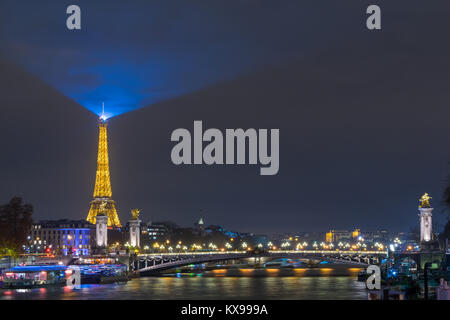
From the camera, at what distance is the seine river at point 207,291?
85500 millimetres

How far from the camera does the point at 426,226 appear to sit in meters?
127

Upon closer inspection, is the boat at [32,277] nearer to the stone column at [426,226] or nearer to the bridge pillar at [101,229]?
the bridge pillar at [101,229]

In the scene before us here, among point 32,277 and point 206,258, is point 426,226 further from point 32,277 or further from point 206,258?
point 32,277

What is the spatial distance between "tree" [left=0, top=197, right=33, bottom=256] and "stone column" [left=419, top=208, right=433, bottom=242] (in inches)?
2158

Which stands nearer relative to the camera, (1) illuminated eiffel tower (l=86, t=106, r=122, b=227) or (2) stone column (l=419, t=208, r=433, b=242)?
(2) stone column (l=419, t=208, r=433, b=242)

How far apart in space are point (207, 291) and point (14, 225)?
37.1 metres

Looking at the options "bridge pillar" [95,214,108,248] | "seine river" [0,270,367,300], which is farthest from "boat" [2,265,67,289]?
"bridge pillar" [95,214,108,248]

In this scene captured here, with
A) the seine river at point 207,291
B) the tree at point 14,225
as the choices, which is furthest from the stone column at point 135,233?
the seine river at point 207,291

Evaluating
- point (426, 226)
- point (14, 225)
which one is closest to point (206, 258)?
point (14, 225)

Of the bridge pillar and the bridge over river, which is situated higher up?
the bridge pillar

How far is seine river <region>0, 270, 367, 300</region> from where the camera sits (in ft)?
281

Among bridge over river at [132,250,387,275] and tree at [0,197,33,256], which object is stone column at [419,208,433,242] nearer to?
bridge over river at [132,250,387,275]

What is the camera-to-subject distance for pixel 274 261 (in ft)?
656

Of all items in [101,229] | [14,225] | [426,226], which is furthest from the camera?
[101,229]
